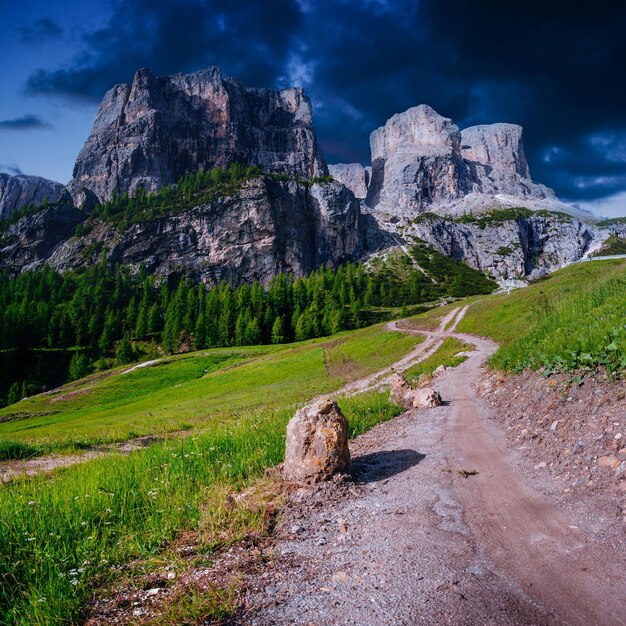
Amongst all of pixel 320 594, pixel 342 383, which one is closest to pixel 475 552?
pixel 320 594

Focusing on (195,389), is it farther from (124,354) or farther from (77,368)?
(77,368)

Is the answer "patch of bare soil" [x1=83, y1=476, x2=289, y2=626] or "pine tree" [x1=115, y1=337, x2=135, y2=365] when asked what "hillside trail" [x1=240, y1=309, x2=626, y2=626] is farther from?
"pine tree" [x1=115, y1=337, x2=135, y2=365]

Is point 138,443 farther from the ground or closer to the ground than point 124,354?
farther from the ground

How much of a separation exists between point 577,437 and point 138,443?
19793mm

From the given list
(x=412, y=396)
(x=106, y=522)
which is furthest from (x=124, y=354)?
(x=106, y=522)

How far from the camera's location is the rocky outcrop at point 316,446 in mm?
7711

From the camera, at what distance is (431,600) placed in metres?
3.95

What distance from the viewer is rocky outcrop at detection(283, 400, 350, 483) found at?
771 cm

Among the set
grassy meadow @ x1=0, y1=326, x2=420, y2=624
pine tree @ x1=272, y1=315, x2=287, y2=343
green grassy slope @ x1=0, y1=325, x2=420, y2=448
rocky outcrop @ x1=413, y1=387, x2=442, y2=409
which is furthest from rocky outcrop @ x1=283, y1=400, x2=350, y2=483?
pine tree @ x1=272, y1=315, x2=287, y2=343

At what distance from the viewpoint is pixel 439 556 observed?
15.6 feet

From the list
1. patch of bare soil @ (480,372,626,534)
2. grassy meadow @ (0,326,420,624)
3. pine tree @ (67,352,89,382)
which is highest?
patch of bare soil @ (480,372,626,534)

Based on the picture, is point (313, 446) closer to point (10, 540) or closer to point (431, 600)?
point (431, 600)

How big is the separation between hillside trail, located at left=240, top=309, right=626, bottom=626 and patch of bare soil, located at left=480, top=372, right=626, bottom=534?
42 cm

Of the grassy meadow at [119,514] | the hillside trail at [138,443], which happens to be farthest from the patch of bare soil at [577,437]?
the hillside trail at [138,443]
